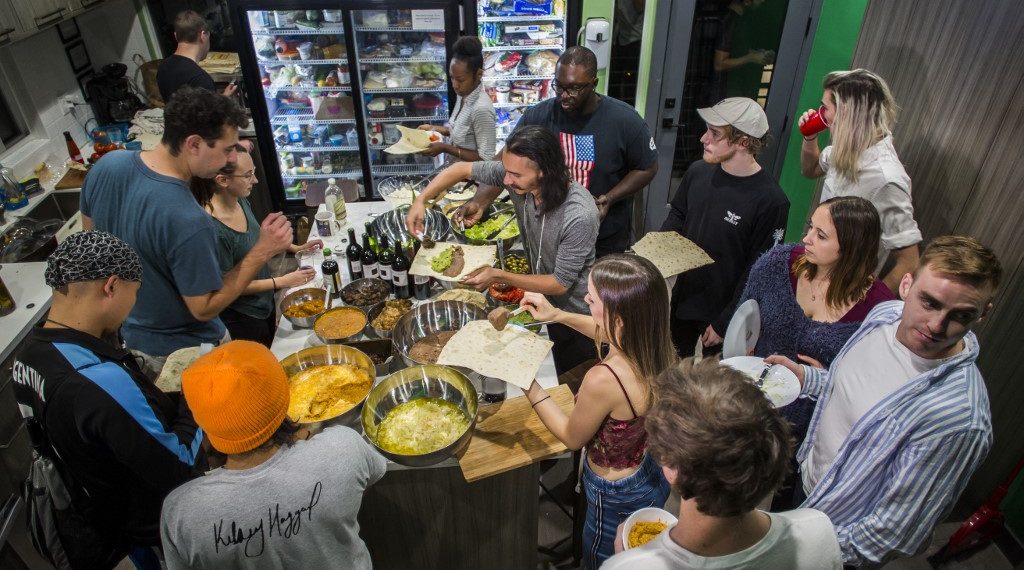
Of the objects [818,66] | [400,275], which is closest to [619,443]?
[400,275]

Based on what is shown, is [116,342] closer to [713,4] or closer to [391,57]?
[391,57]

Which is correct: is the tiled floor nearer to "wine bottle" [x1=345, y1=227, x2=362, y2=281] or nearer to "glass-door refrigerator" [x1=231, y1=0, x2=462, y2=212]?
"wine bottle" [x1=345, y1=227, x2=362, y2=281]

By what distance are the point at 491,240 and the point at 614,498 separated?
161 cm

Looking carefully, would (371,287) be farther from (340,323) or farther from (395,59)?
(395,59)

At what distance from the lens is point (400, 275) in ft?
9.53

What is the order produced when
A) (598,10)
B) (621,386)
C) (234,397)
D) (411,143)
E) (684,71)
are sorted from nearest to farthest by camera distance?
(234,397)
(621,386)
(411,143)
(598,10)
(684,71)

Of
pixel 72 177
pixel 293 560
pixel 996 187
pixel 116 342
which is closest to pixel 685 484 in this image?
pixel 293 560

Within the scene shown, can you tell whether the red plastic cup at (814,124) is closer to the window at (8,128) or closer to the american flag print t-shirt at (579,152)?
the american flag print t-shirt at (579,152)

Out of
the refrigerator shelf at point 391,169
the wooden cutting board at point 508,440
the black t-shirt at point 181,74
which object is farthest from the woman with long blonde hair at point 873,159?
the black t-shirt at point 181,74

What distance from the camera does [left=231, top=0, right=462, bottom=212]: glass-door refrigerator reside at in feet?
15.8

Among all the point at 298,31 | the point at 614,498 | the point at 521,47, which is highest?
the point at 298,31

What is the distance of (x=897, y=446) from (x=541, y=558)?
1799mm

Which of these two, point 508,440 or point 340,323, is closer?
point 508,440

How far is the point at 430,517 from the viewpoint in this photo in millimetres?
2428
